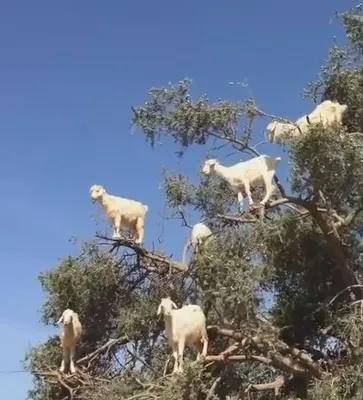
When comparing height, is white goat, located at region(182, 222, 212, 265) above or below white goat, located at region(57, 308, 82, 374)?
above

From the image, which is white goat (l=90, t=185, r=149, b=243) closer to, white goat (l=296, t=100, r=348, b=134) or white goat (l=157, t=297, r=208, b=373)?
white goat (l=157, t=297, r=208, b=373)

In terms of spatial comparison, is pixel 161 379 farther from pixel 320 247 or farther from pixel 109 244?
pixel 320 247

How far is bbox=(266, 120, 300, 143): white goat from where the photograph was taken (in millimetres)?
9500

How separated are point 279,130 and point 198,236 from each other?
1.75 metres

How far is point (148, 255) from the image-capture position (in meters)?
11.6

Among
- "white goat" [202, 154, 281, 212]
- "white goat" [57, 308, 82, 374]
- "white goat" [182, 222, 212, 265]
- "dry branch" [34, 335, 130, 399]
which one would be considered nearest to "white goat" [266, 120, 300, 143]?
"white goat" [202, 154, 281, 212]

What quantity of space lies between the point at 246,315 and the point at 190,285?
159 cm

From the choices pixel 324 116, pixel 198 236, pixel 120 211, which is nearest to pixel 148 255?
pixel 120 211

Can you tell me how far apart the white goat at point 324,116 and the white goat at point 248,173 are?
668mm

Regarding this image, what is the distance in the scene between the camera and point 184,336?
32.0 ft

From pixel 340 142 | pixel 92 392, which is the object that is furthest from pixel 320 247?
pixel 92 392

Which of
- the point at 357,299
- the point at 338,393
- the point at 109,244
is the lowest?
the point at 338,393

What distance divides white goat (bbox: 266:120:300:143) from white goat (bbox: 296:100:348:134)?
95 mm

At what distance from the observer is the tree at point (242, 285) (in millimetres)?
9328
